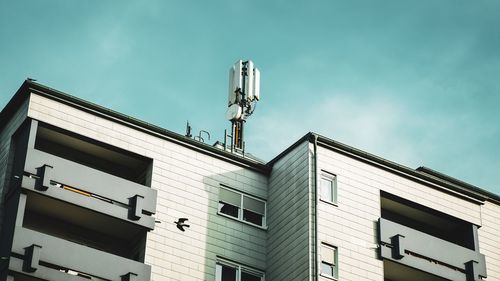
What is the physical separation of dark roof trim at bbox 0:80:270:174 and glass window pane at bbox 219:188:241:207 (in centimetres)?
167

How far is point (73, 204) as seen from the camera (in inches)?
1789

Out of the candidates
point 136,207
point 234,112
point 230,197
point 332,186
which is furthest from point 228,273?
point 234,112

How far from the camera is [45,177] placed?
44.7 metres

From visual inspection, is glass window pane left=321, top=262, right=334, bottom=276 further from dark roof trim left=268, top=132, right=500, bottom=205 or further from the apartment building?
dark roof trim left=268, top=132, right=500, bottom=205

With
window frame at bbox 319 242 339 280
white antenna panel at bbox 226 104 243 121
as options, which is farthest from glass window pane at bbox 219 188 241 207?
white antenna panel at bbox 226 104 243 121

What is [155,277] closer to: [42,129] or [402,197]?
[42,129]

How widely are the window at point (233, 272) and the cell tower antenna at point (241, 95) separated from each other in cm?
1076

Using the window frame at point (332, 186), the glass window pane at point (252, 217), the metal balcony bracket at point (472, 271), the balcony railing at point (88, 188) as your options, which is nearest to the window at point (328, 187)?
the window frame at point (332, 186)

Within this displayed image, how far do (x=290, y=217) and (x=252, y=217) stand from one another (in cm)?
244

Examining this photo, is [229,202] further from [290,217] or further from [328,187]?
[328,187]

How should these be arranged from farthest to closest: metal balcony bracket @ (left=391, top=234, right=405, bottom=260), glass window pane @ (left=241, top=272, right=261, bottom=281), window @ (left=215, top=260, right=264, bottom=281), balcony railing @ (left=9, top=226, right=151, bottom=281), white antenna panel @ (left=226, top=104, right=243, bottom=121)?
white antenna panel @ (left=226, top=104, right=243, bottom=121) → metal balcony bracket @ (left=391, top=234, right=405, bottom=260) → glass window pane @ (left=241, top=272, right=261, bottom=281) → window @ (left=215, top=260, right=264, bottom=281) → balcony railing @ (left=9, top=226, right=151, bottom=281)

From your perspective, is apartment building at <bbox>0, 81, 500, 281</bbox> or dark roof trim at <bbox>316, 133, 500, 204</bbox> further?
dark roof trim at <bbox>316, 133, 500, 204</bbox>

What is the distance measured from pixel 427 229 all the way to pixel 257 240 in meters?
10.1

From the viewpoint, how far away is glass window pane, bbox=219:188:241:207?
165 ft
